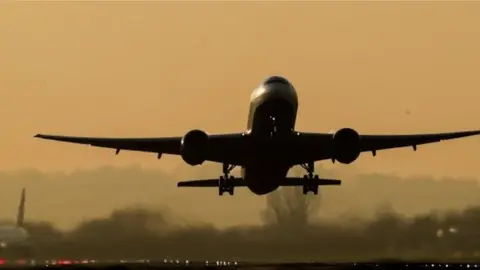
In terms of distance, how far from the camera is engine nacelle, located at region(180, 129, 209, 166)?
64938 millimetres

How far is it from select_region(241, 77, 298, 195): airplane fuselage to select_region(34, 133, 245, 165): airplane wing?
1145 millimetres

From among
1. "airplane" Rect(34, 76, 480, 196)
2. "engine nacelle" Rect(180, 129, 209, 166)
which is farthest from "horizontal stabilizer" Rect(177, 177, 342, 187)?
"engine nacelle" Rect(180, 129, 209, 166)

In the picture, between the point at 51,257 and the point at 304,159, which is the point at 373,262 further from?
the point at 51,257

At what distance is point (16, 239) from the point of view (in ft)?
414

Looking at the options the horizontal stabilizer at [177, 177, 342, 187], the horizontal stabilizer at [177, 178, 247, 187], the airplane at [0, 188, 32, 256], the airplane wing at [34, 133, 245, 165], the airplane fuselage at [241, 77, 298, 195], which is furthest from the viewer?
the airplane at [0, 188, 32, 256]

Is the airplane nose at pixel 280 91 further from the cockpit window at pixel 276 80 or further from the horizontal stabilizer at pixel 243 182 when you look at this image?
the horizontal stabilizer at pixel 243 182

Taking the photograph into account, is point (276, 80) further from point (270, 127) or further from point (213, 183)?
point (213, 183)

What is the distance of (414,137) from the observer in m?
72.6

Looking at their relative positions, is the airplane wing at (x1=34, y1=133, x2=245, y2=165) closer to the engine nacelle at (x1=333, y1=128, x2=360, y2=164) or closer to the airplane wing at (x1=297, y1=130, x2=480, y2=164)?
the airplane wing at (x1=297, y1=130, x2=480, y2=164)

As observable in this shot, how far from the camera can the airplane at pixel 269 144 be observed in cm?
6494

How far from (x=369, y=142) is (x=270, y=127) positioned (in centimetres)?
971

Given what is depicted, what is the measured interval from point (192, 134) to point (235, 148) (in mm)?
3506

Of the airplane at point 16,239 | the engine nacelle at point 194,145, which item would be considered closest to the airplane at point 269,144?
the engine nacelle at point 194,145

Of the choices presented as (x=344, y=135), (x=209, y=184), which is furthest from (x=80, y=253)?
(x=344, y=135)
